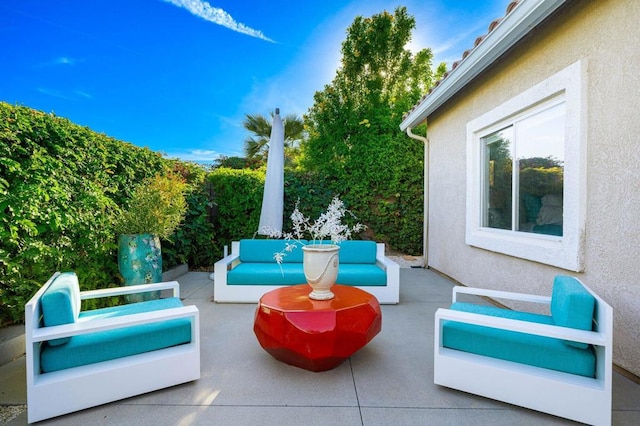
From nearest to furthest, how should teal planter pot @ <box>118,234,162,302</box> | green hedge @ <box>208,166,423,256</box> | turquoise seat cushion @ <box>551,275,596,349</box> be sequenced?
turquoise seat cushion @ <box>551,275,596,349</box>
teal planter pot @ <box>118,234,162,302</box>
green hedge @ <box>208,166,423,256</box>

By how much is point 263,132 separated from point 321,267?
43.8 feet

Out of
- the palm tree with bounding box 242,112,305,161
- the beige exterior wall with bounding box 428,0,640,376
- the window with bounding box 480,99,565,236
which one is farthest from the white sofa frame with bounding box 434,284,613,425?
the palm tree with bounding box 242,112,305,161

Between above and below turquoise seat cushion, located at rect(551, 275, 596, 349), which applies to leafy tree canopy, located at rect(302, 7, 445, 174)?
above

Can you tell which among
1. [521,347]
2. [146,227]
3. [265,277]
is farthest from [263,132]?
[521,347]

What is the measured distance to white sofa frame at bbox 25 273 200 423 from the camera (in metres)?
1.92

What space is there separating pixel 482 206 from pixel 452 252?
1.23 meters

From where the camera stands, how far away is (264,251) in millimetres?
5055

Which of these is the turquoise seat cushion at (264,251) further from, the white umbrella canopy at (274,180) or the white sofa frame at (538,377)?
the white sofa frame at (538,377)

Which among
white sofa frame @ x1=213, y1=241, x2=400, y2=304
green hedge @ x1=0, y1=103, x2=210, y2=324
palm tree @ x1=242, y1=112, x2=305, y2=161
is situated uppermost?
palm tree @ x1=242, y1=112, x2=305, y2=161

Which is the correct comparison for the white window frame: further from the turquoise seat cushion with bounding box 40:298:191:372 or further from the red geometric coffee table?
the turquoise seat cushion with bounding box 40:298:191:372

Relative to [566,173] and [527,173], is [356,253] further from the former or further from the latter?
[566,173]

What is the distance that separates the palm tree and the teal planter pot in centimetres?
1119

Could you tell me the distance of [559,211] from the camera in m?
3.42

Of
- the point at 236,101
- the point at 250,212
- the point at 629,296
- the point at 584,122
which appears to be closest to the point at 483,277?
the point at 629,296
